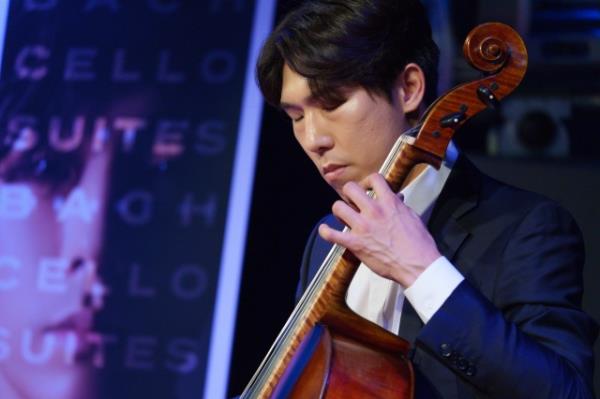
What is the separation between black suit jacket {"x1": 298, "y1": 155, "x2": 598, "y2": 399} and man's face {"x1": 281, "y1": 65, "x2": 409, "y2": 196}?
143 millimetres

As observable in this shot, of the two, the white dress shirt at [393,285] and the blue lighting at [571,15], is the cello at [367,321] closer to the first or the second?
the white dress shirt at [393,285]

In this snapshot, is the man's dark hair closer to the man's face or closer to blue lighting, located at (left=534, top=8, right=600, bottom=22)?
the man's face

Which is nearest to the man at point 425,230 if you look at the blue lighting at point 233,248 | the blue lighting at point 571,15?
the blue lighting at point 233,248

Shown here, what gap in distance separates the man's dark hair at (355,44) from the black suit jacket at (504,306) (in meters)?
0.23

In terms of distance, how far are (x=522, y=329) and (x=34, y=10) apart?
2.32 m

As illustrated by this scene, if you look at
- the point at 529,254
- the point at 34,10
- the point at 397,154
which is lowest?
the point at 529,254

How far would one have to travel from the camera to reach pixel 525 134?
338cm

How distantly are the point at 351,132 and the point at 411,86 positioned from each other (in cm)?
18

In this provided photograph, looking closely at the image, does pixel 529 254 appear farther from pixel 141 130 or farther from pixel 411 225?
pixel 141 130

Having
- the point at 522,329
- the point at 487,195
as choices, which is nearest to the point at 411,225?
the point at 522,329

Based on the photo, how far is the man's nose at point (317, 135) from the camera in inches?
66.0

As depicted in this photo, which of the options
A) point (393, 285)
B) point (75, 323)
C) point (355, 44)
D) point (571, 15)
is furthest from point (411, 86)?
point (571, 15)

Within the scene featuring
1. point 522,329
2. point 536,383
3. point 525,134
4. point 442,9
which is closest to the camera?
point 536,383

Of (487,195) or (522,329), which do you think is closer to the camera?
(522,329)
